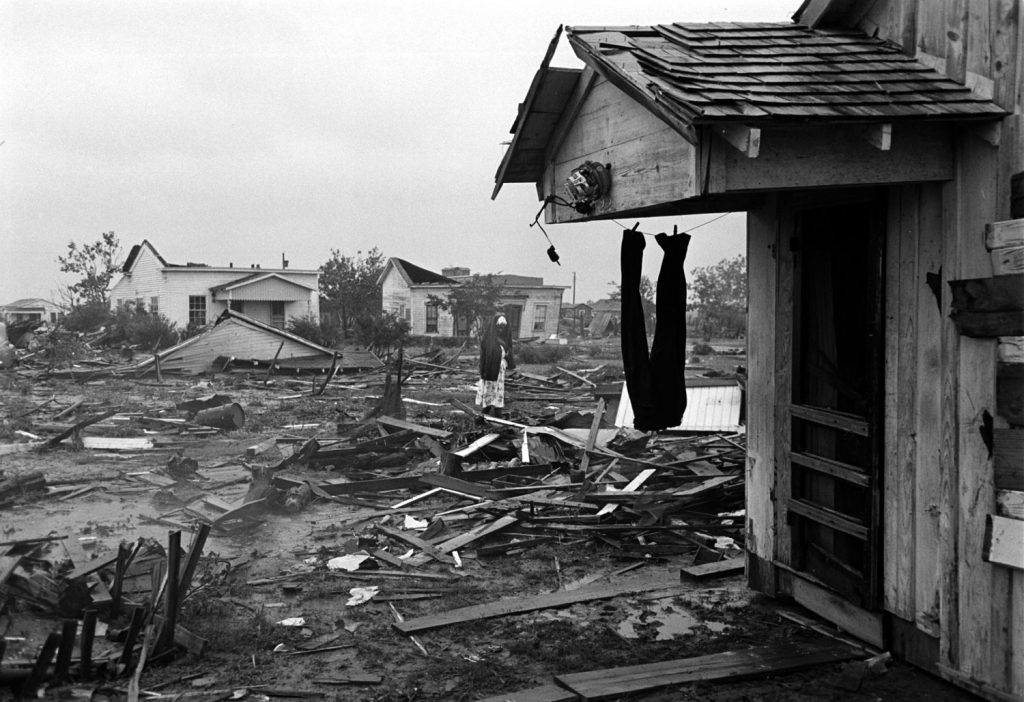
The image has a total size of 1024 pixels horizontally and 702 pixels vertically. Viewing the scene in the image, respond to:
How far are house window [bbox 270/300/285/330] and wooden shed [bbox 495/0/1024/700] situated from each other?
4314cm

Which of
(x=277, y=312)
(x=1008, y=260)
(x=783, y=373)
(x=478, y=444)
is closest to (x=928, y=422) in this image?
(x=1008, y=260)

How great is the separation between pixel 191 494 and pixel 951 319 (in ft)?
32.2

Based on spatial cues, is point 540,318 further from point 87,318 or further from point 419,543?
point 419,543

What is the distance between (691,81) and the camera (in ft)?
15.8

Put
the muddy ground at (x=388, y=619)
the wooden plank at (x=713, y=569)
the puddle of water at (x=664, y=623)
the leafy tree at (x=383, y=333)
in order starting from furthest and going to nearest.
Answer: the leafy tree at (x=383, y=333) → the wooden plank at (x=713, y=569) → the puddle of water at (x=664, y=623) → the muddy ground at (x=388, y=619)

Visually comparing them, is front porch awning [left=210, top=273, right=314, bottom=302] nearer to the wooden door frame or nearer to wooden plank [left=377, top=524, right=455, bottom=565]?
wooden plank [left=377, top=524, right=455, bottom=565]

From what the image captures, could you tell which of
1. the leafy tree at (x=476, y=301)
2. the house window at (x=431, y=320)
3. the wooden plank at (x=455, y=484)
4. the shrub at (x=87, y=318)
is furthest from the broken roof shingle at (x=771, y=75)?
the house window at (x=431, y=320)

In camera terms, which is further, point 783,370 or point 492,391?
point 492,391

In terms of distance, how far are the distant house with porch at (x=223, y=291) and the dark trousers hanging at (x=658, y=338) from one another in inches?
1648

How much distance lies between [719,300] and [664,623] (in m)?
50.9

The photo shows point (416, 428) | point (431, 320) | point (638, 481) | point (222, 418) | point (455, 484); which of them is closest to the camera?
point (638, 481)

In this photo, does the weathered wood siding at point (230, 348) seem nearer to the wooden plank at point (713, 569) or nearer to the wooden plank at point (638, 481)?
the wooden plank at point (638, 481)

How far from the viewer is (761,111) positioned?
14.6 feet

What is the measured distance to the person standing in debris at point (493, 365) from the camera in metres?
17.4
